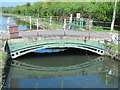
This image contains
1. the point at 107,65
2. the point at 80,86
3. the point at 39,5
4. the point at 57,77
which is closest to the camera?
the point at 80,86

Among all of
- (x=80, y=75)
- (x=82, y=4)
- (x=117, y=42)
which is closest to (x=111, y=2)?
(x=82, y=4)

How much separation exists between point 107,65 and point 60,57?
10.2ft

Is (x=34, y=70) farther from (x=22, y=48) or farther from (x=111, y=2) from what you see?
(x=111, y=2)

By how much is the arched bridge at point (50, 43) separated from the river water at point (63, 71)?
599 mm

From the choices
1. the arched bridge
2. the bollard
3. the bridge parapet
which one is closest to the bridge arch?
the arched bridge

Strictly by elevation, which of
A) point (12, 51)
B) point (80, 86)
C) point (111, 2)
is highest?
point (111, 2)

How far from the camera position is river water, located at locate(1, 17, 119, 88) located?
9031mm

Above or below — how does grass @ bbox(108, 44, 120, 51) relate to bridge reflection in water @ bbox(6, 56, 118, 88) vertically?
above

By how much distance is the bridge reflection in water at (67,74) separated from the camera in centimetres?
894

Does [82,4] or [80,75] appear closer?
[80,75]

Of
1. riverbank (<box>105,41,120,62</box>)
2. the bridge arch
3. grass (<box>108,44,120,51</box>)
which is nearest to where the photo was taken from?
the bridge arch

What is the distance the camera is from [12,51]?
11.5 m

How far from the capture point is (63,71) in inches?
424

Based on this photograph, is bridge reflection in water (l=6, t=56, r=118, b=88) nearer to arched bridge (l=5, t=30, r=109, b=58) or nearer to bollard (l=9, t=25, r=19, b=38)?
arched bridge (l=5, t=30, r=109, b=58)
